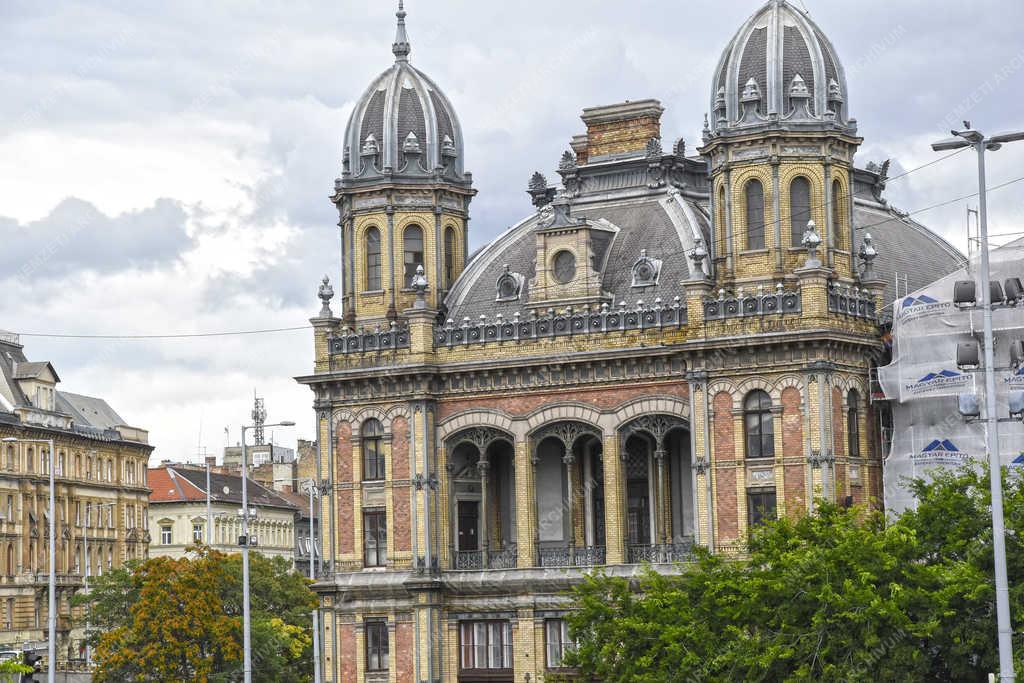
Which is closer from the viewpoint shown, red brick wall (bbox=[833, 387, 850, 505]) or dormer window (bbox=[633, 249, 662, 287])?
red brick wall (bbox=[833, 387, 850, 505])

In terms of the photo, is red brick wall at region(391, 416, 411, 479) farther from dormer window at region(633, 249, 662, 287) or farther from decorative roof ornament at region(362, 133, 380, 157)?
decorative roof ornament at region(362, 133, 380, 157)

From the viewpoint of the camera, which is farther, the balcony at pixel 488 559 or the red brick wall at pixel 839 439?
the balcony at pixel 488 559

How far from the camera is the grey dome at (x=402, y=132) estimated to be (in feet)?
270

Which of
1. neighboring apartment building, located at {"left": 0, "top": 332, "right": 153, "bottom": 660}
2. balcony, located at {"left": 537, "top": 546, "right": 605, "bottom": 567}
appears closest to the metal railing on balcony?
balcony, located at {"left": 537, "top": 546, "right": 605, "bottom": 567}

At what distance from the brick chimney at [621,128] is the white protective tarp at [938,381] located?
14839 mm

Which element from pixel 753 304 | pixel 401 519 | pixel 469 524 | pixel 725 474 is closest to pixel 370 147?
pixel 401 519

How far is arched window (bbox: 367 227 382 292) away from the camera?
82.8 m

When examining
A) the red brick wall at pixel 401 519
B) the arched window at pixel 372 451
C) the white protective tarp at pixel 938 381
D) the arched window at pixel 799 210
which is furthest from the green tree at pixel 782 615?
the arched window at pixel 372 451

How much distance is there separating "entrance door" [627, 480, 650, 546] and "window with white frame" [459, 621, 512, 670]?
220 inches

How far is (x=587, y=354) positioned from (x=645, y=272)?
3.98 metres

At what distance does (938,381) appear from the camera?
232 ft

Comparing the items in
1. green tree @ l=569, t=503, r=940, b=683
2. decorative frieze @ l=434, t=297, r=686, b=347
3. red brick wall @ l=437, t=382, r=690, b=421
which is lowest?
green tree @ l=569, t=503, r=940, b=683

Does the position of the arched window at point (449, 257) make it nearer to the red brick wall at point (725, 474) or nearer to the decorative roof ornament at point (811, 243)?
the red brick wall at point (725, 474)

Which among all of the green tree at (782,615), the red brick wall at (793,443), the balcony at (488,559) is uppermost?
the red brick wall at (793,443)
